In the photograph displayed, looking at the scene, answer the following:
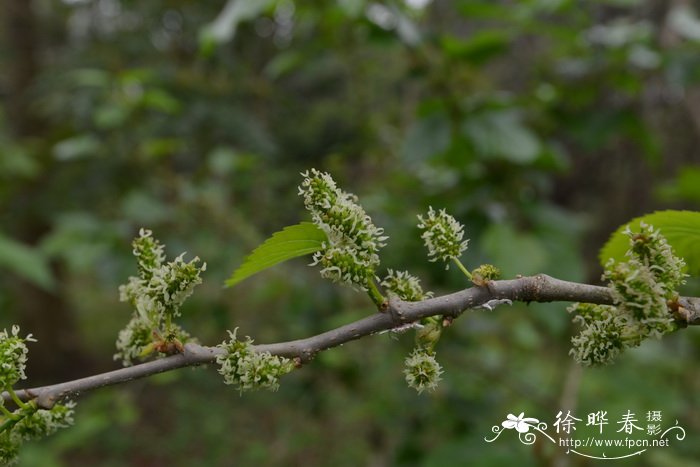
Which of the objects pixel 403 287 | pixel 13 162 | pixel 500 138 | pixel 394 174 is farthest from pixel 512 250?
pixel 13 162

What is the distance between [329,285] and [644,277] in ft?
7.68

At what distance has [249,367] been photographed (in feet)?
2.70

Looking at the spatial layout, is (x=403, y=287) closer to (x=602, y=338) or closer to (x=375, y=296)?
(x=375, y=296)

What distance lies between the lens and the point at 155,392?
7820 millimetres

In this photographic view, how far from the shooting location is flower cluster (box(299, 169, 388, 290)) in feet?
2.73

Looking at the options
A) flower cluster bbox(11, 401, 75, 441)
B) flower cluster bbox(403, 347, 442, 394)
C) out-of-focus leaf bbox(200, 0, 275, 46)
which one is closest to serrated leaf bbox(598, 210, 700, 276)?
flower cluster bbox(403, 347, 442, 394)

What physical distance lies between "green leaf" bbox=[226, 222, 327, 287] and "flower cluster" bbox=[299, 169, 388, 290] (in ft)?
0.09

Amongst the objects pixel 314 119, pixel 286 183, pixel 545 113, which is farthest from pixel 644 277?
pixel 314 119

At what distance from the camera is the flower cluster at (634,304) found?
2.58ft

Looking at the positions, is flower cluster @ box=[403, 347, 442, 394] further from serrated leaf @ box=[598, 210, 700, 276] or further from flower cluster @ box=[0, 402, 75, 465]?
flower cluster @ box=[0, 402, 75, 465]

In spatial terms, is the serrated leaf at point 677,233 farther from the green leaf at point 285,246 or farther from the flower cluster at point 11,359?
the flower cluster at point 11,359

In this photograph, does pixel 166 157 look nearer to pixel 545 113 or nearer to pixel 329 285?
pixel 329 285

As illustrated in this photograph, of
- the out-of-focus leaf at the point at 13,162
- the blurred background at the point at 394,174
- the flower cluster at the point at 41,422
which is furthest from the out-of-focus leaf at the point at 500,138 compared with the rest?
the out-of-focus leaf at the point at 13,162

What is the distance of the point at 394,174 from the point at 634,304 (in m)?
2.10
